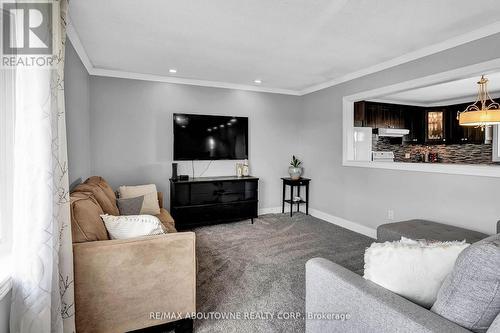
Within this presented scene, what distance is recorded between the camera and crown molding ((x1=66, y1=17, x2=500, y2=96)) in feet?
8.67

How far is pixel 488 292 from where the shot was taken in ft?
2.95

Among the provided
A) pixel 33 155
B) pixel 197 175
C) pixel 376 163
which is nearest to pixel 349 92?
pixel 376 163

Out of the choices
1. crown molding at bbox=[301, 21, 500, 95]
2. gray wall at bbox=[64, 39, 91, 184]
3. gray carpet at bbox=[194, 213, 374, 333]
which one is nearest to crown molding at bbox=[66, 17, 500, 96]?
crown molding at bbox=[301, 21, 500, 95]

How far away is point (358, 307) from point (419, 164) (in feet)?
9.24

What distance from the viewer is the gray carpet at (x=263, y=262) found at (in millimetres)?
2104

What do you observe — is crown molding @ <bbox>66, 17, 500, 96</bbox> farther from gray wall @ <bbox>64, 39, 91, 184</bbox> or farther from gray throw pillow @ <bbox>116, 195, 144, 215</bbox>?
gray throw pillow @ <bbox>116, 195, 144, 215</bbox>

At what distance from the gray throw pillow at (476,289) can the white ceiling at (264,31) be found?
201 cm

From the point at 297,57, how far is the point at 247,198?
2.29 metres

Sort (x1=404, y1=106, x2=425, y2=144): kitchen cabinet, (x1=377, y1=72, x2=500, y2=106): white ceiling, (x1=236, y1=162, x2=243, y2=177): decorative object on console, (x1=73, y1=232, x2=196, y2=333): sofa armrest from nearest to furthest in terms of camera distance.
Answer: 1. (x1=73, y1=232, x2=196, y2=333): sofa armrest
2. (x1=377, y1=72, x2=500, y2=106): white ceiling
3. (x1=236, y1=162, x2=243, y2=177): decorative object on console
4. (x1=404, y1=106, x2=425, y2=144): kitchen cabinet

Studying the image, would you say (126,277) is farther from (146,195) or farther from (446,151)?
(446,151)

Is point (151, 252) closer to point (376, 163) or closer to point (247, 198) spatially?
point (247, 198)

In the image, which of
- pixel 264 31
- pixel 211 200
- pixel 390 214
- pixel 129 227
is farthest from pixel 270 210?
pixel 129 227

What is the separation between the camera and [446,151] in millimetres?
6227

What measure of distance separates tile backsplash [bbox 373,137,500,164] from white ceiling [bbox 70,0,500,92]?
10.3 ft
